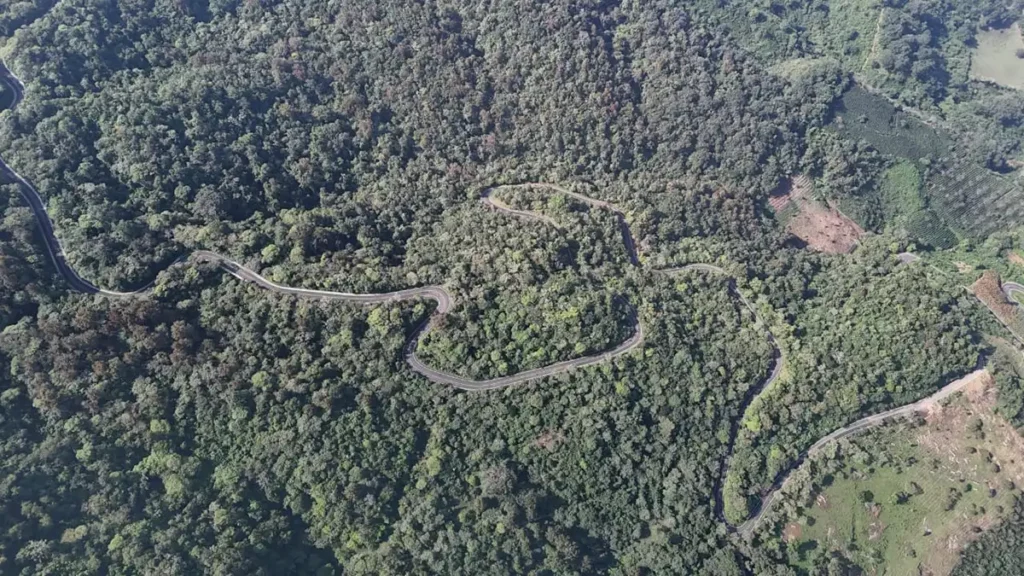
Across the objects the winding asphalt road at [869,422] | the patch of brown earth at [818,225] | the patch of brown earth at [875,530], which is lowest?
the patch of brown earth at [875,530]

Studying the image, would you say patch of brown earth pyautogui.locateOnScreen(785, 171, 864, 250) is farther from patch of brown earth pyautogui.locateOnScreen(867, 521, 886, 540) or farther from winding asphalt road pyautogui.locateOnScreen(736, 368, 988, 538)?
patch of brown earth pyautogui.locateOnScreen(867, 521, 886, 540)

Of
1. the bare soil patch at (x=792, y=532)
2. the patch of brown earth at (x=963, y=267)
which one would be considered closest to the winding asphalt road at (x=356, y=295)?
the bare soil patch at (x=792, y=532)

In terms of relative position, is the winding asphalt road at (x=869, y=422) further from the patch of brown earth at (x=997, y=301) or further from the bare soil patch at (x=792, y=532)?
the patch of brown earth at (x=997, y=301)

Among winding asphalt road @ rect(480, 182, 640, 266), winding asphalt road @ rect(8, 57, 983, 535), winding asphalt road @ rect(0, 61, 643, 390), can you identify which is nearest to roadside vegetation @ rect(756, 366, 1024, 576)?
winding asphalt road @ rect(8, 57, 983, 535)

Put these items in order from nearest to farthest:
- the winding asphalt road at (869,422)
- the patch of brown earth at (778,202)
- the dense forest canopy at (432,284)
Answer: the dense forest canopy at (432,284), the winding asphalt road at (869,422), the patch of brown earth at (778,202)

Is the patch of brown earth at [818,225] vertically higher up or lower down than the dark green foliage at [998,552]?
higher up

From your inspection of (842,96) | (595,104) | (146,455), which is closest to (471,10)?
(595,104)

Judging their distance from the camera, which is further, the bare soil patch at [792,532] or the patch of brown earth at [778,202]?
the patch of brown earth at [778,202]
